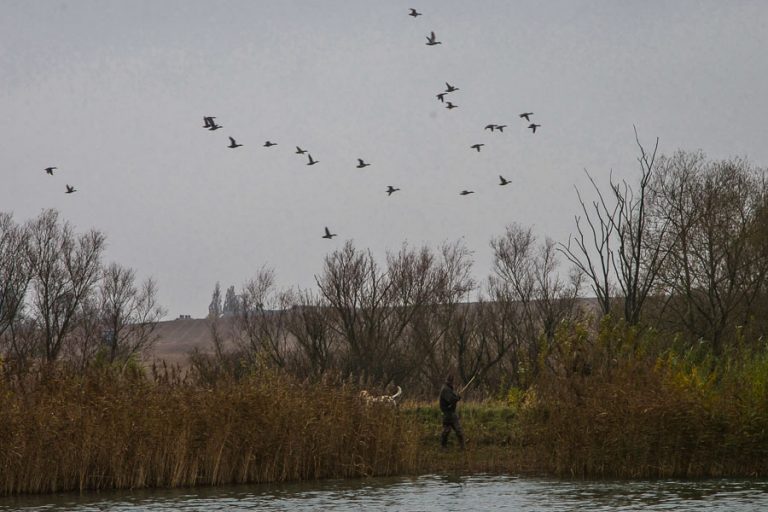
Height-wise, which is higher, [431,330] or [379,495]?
[431,330]

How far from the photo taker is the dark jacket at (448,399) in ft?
92.1

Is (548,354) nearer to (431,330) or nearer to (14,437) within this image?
(14,437)

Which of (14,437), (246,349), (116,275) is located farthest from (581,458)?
(116,275)

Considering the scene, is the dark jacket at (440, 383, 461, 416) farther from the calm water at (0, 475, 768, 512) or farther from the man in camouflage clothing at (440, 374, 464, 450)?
the calm water at (0, 475, 768, 512)

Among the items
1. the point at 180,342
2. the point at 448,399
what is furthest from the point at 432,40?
the point at 180,342

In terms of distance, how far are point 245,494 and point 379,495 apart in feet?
8.31

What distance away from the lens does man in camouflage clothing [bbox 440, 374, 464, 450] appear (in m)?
28.1

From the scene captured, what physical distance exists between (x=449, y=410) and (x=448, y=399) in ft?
1.30

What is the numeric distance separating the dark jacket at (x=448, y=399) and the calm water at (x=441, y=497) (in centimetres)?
485

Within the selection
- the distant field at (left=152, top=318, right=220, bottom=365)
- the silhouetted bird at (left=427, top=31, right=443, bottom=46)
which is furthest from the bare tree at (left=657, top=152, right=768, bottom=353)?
the distant field at (left=152, top=318, right=220, bottom=365)

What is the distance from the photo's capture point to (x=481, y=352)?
189ft

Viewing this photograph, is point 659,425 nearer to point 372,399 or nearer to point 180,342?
point 372,399

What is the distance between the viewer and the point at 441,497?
2109cm

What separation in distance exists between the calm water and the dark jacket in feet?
15.9
